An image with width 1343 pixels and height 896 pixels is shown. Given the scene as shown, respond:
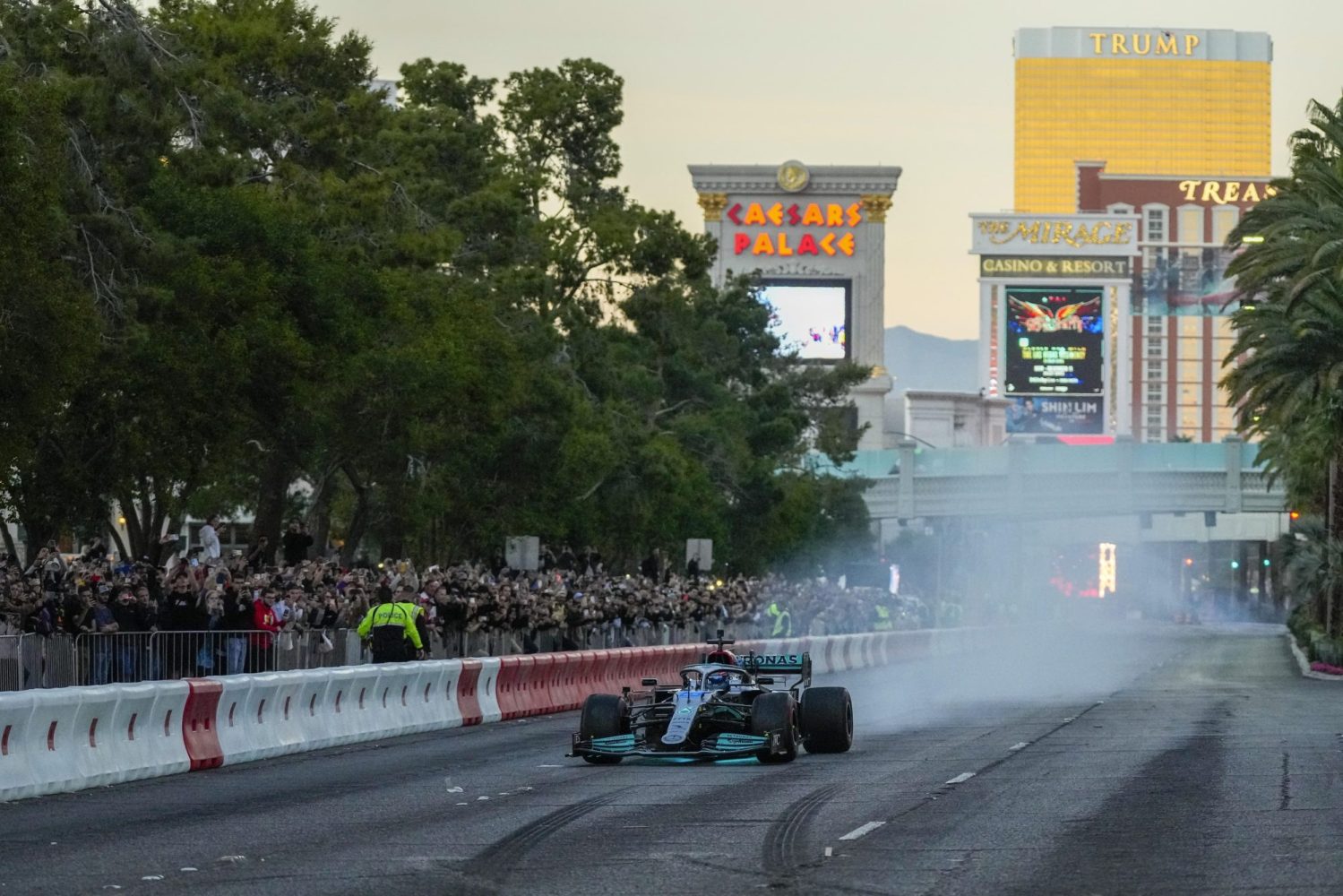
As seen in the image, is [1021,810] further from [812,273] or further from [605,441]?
[812,273]

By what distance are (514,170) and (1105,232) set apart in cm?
12160

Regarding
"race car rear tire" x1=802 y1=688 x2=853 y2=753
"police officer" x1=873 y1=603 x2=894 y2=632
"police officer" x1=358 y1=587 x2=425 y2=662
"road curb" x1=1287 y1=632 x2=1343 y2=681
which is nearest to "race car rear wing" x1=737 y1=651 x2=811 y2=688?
"race car rear tire" x1=802 y1=688 x2=853 y2=753

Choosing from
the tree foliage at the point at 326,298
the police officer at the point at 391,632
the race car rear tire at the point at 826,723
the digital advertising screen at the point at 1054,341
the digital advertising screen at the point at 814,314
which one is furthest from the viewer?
the digital advertising screen at the point at 1054,341

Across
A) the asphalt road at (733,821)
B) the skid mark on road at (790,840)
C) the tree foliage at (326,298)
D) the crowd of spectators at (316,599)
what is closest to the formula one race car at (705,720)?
the asphalt road at (733,821)

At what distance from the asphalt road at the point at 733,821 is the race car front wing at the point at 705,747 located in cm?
16

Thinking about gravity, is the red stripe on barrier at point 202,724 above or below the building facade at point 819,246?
below

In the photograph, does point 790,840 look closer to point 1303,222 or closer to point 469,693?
point 469,693

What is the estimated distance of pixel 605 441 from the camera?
58969 mm

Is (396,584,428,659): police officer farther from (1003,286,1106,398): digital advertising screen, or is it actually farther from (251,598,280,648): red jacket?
(1003,286,1106,398): digital advertising screen

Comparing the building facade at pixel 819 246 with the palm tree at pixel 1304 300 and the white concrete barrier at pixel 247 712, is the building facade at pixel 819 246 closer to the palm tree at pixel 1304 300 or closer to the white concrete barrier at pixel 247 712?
the palm tree at pixel 1304 300

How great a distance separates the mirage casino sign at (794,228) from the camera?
494 feet

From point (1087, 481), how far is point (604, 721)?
73.3 meters

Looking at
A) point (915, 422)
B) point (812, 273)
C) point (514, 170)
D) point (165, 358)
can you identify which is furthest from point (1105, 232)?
point (165, 358)

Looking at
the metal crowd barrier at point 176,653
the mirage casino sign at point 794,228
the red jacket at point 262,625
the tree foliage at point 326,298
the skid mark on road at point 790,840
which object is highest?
the mirage casino sign at point 794,228
